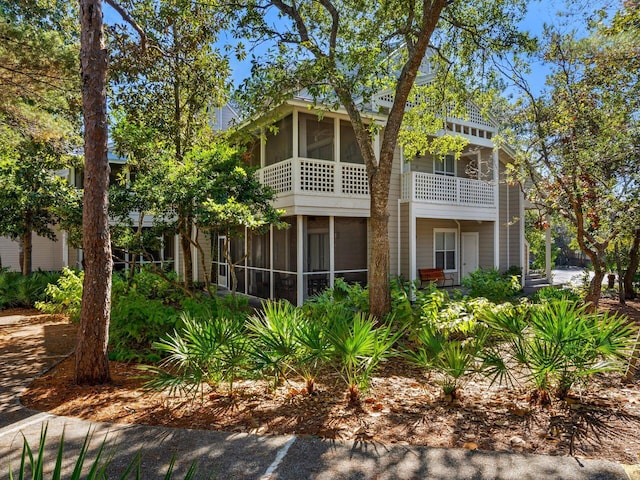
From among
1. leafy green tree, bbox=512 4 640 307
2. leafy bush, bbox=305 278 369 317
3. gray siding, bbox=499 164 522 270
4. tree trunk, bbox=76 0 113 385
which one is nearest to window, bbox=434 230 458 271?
gray siding, bbox=499 164 522 270

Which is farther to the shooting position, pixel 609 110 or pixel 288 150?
pixel 288 150

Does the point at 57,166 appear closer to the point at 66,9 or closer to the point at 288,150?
the point at 66,9

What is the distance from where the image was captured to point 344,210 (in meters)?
12.9

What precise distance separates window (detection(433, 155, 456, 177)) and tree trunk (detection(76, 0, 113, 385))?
13.4 m

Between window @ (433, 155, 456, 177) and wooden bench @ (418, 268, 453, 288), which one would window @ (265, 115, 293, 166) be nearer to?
window @ (433, 155, 456, 177)

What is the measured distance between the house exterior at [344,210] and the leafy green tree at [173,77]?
208 cm

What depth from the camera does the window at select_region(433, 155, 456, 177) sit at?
16.8 metres

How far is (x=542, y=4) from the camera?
29.3 feet

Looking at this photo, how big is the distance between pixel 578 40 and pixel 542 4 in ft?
4.88

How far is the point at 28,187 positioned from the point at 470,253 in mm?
16393

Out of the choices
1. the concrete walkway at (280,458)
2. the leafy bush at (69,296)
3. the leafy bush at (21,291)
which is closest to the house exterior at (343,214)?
the leafy bush at (69,296)

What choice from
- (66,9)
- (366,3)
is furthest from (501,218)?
(66,9)

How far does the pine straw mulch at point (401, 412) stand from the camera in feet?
12.6

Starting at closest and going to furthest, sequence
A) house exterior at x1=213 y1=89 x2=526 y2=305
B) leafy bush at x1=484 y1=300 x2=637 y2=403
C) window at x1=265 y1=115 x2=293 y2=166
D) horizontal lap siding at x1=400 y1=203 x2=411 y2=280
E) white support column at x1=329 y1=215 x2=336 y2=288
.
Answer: leafy bush at x1=484 y1=300 x2=637 y2=403 → house exterior at x1=213 y1=89 x2=526 y2=305 → white support column at x1=329 y1=215 x2=336 y2=288 → window at x1=265 y1=115 x2=293 y2=166 → horizontal lap siding at x1=400 y1=203 x2=411 y2=280
